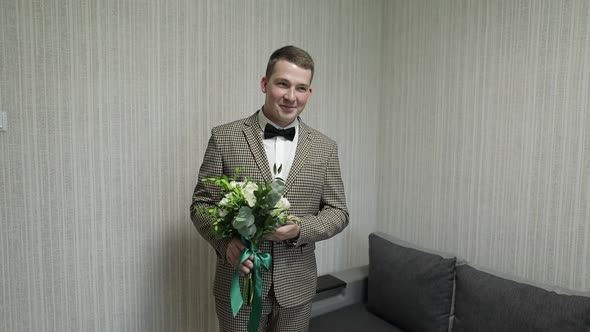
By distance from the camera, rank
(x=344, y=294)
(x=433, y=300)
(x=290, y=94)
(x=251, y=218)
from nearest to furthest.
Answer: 1. (x=251, y=218)
2. (x=290, y=94)
3. (x=433, y=300)
4. (x=344, y=294)

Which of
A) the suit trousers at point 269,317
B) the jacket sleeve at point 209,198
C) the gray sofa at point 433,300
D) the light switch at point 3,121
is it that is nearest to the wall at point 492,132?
the gray sofa at point 433,300

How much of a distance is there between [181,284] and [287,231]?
95 cm

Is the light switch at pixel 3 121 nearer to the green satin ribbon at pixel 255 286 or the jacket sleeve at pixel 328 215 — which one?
the green satin ribbon at pixel 255 286

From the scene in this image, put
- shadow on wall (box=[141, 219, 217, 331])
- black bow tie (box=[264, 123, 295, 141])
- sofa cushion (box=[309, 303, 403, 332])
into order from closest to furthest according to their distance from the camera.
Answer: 1. black bow tie (box=[264, 123, 295, 141])
2. shadow on wall (box=[141, 219, 217, 331])
3. sofa cushion (box=[309, 303, 403, 332])

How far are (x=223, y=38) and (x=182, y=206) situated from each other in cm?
92

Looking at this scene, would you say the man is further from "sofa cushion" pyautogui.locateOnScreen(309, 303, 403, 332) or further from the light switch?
the light switch

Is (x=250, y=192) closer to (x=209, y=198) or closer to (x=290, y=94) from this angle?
(x=209, y=198)

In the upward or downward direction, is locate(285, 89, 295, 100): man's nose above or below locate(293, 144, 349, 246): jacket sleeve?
above

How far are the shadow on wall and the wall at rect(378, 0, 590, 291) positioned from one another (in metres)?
1.36

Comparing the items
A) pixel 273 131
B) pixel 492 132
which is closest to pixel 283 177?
pixel 273 131

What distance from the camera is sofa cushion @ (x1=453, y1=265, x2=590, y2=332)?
1601mm

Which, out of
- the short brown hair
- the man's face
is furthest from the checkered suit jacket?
the short brown hair

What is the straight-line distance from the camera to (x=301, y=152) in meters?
1.63

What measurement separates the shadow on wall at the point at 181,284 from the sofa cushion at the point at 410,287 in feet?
3.11
